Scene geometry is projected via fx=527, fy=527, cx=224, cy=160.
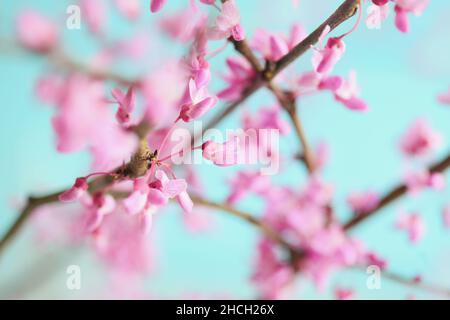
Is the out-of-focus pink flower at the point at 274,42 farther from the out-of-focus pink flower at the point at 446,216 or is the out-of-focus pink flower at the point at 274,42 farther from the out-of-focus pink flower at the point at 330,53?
the out-of-focus pink flower at the point at 446,216

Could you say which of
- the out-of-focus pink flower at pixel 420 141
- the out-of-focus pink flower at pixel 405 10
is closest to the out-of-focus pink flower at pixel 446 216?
the out-of-focus pink flower at pixel 420 141

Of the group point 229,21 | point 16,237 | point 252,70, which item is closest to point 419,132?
point 252,70

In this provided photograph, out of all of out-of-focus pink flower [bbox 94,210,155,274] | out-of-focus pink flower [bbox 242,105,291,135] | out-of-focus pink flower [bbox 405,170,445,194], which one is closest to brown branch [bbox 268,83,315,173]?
out-of-focus pink flower [bbox 242,105,291,135]

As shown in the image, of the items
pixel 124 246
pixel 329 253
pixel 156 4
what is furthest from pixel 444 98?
pixel 124 246

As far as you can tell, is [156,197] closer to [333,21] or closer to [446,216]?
[333,21]

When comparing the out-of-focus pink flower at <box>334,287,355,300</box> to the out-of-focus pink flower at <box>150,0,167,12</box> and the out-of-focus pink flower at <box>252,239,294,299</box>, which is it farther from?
the out-of-focus pink flower at <box>150,0,167,12</box>
